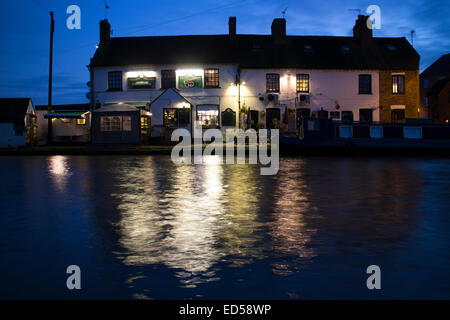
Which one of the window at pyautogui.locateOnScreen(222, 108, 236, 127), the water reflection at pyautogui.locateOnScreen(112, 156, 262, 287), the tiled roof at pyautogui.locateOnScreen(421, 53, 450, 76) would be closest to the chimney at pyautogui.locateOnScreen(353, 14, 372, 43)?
the window at pyautogui.locateOnScreen(222, 108, 236, 127)

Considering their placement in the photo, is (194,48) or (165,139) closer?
(165,139)

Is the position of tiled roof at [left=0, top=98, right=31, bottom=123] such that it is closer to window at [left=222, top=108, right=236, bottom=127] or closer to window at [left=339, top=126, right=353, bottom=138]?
window at [left=222, top=108, right=236, bottom=127]

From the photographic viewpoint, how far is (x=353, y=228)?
25.3 feet

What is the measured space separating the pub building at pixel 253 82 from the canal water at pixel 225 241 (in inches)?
1112

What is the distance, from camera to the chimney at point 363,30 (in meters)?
44.7

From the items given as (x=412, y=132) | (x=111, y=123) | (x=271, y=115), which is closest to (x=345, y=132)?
(x=412, y=132)

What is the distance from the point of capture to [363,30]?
44969 millimetres

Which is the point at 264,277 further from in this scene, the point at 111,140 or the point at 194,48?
the point at 194,48

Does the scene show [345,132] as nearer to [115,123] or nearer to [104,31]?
[115,123]

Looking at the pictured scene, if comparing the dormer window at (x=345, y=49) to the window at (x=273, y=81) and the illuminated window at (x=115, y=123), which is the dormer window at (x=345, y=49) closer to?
the window at (x=273, y=81)

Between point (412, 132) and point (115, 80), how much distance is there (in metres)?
23.2

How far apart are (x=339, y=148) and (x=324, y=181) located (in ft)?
54.6

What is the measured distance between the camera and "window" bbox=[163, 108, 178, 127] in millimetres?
40438
